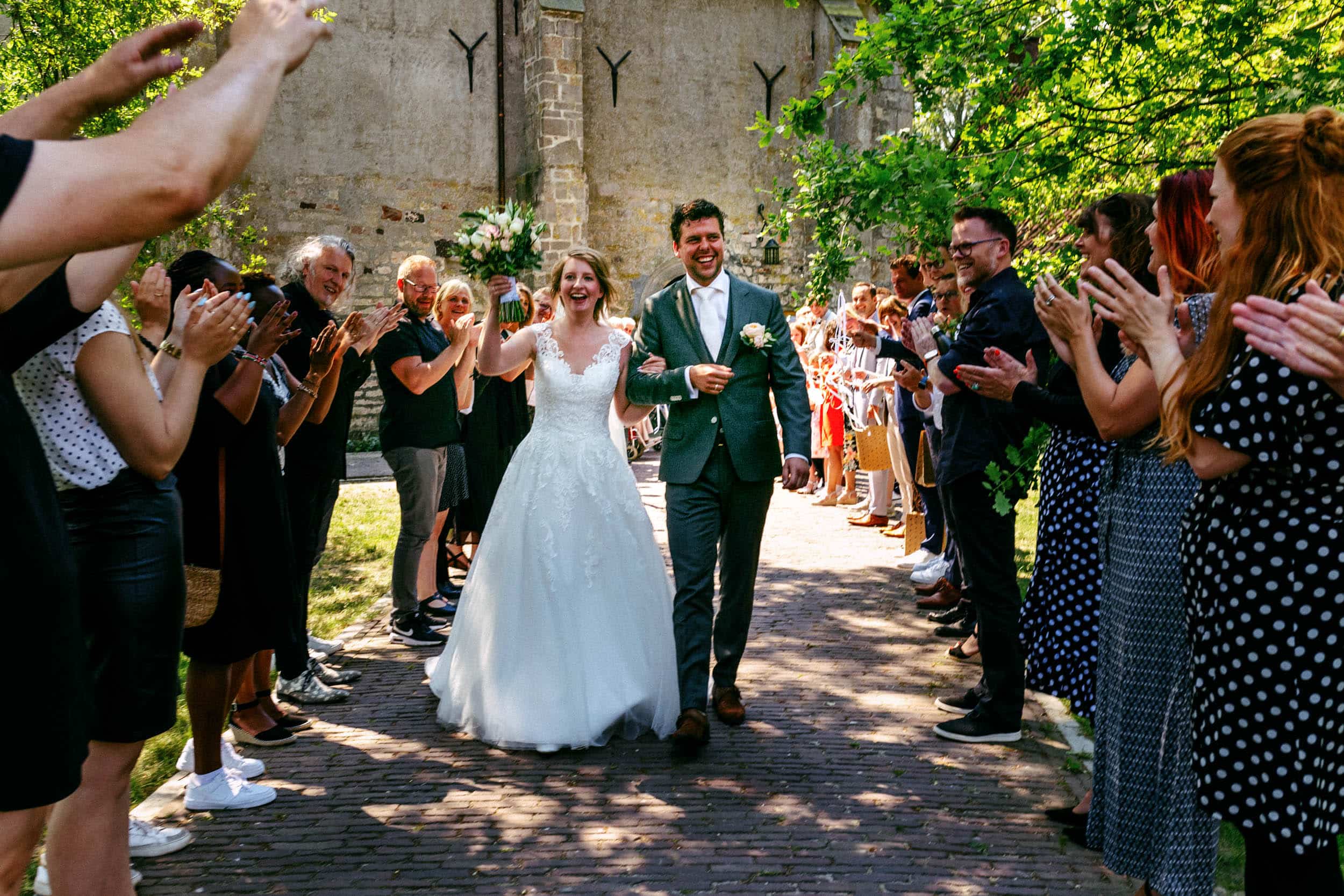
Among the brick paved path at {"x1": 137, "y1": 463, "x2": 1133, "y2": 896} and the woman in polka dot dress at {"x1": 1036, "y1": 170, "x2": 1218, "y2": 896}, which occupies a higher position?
the woman in polka dot dress at {"x1": 1036, "y1": 170, "x2": 1218, "y2": 896}

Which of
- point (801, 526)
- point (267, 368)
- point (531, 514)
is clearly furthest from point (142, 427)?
point (801, 526)

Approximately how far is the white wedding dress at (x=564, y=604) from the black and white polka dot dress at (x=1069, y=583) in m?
1.79

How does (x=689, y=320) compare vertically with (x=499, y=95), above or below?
below

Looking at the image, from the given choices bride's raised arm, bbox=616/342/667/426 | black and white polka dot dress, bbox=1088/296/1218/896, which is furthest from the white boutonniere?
black and white polka dot dress, bbox=1088/296/1218/896

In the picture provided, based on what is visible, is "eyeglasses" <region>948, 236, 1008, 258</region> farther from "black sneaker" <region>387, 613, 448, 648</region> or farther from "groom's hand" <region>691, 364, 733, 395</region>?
"black sneaker" <region>387, 613, 448, 648</region>

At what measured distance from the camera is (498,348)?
541 centimetres

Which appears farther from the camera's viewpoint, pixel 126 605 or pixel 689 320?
pixel 689 320

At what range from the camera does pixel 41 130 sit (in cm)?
191

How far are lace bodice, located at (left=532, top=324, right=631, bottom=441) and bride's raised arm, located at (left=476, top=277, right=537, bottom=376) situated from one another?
0.24ft

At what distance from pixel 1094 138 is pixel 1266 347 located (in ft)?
10.6

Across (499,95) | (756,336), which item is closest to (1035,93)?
(756,336)

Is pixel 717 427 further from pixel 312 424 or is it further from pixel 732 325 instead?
pixel 312 424

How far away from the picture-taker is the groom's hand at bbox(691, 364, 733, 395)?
4.86 metres

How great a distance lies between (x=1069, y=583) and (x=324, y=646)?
4398mm
